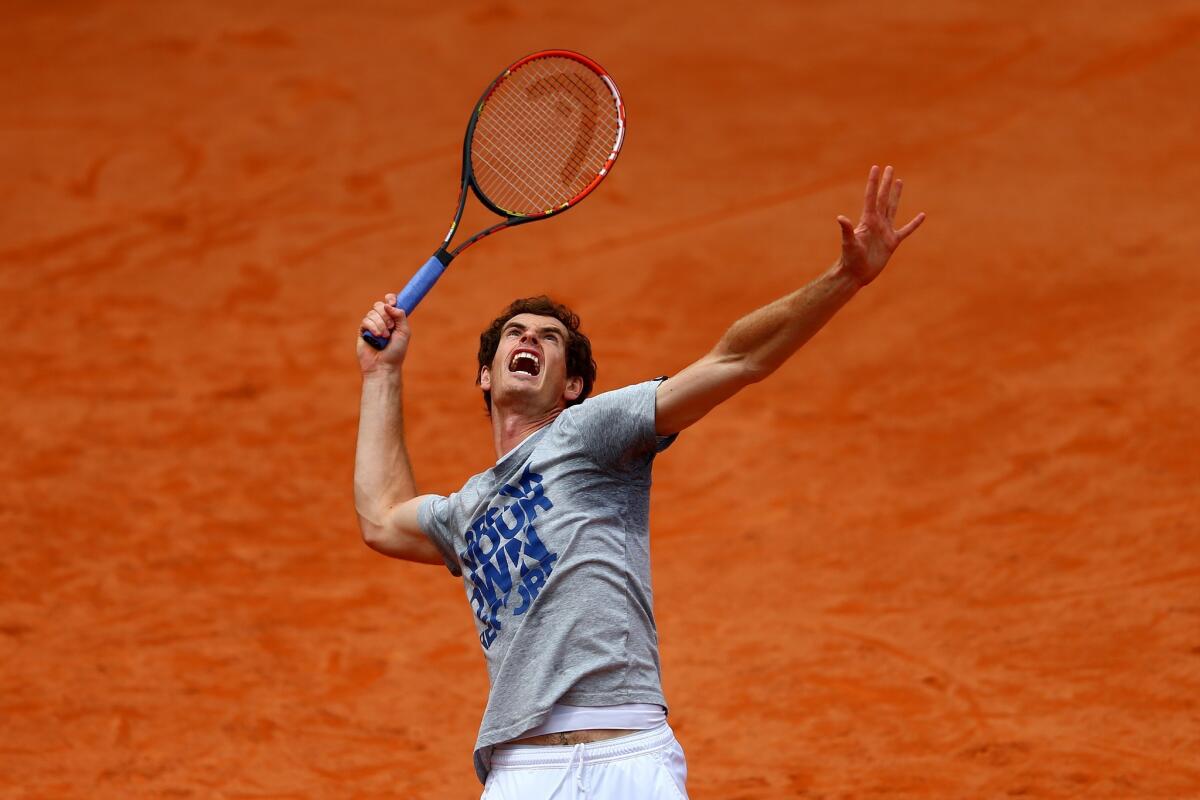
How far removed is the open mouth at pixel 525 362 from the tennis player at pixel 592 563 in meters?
0.23

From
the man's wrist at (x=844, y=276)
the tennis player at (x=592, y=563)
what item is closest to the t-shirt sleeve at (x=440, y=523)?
the tennis player at (x=592, y=563)

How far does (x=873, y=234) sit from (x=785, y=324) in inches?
10.5

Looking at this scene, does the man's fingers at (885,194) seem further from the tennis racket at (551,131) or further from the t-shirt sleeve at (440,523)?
the tennis racket at (551,131)

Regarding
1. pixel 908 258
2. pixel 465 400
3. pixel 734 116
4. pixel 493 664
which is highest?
pixel 734 116

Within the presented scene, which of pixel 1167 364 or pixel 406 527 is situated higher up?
pixel 1167 364

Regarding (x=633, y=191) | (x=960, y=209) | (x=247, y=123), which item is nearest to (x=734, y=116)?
(x=633, y=191)

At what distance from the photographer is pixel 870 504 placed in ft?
25.7

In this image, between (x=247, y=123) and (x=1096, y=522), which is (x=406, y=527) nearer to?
(x=1096, y=522)

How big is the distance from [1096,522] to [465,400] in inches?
160

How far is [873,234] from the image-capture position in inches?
119

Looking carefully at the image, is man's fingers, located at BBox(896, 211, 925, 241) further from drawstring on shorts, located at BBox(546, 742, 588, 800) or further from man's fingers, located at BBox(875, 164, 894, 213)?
drawstring on shorts, located at BBox(546, 742, 588, 800)

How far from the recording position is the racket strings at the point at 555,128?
461 cm

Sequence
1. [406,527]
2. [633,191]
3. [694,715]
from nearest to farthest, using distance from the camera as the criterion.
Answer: [406,527]
[694,715]
[633,191]

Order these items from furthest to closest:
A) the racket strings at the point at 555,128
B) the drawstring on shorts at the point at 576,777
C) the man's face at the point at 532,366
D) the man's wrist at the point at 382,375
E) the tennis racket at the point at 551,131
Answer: the racket strings at the point at 555,128, the tennis racket at the point at 551,131, the man's wrist at the point at 382,375, the man's face at the point at 532,366, the drawstring on shorts at the point at 576,777
